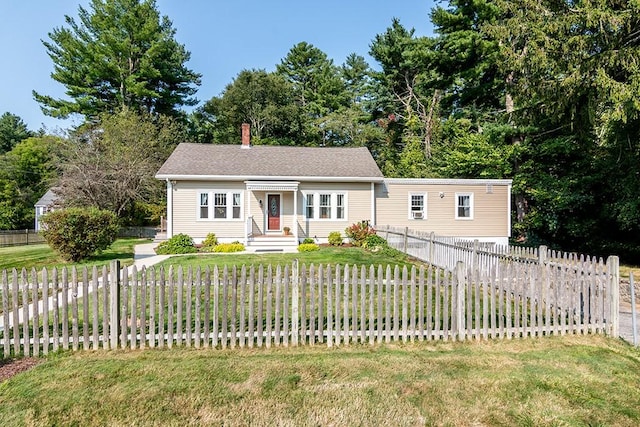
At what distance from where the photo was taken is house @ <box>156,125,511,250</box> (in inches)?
691

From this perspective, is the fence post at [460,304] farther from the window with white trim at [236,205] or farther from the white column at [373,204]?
the window with white trim at [236,205]

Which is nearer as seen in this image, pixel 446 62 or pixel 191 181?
pixel 191 181

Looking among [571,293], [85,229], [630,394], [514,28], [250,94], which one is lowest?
[630,394]

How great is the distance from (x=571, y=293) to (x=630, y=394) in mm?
2187

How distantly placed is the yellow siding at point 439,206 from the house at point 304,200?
1.9 inches

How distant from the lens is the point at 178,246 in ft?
51.6

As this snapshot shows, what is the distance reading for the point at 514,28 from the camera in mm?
14461

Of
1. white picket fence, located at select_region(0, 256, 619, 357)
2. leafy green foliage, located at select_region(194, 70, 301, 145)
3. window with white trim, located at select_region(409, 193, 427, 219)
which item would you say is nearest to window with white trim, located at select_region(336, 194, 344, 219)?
window with white trim, located at select_region(409, 193, 427, 219)

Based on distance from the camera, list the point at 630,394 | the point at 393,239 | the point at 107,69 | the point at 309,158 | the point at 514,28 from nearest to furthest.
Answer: the point at 630,394
the point at 514,28
the point at 393,239
the point at 309,158
the point at 107,69

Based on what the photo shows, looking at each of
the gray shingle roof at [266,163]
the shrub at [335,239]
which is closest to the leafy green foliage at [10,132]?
the gray shingle roof at [266,163]

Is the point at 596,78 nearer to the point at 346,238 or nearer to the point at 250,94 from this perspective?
the point at 346,238

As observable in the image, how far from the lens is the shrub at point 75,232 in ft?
39.0

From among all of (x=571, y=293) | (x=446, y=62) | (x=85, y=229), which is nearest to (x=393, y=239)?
(x=571, y=293)

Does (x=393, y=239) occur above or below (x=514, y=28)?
below
